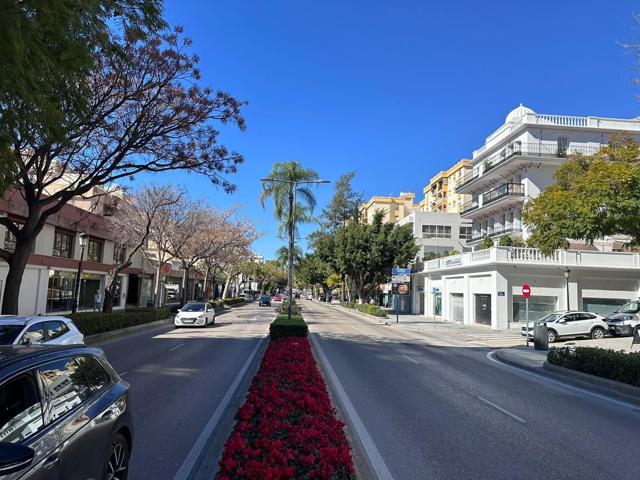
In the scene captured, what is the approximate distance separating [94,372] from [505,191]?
42.4 m

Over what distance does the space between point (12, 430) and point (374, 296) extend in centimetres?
6748

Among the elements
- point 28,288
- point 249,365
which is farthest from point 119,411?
point 28,288

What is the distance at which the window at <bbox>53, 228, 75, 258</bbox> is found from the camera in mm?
29859

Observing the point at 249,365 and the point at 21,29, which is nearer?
the point at 21,29

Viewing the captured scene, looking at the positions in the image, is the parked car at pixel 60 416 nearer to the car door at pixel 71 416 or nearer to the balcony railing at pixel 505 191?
the car door at pixel 71 416

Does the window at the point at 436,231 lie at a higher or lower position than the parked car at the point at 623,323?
higher

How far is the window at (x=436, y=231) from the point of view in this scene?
6619 centimetres

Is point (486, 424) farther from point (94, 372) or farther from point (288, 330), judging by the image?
point (288, 330)

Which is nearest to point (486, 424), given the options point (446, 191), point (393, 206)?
point (446, 191)

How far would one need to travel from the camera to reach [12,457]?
2680 millimetres

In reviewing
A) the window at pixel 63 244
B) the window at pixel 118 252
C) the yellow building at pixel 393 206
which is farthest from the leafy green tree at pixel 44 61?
the yellow building at pixel 393 206

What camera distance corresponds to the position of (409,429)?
24.0 feet

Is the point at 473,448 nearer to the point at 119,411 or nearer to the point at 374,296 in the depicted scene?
the point at 119,411

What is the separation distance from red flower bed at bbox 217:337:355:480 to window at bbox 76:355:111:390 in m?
1.32
